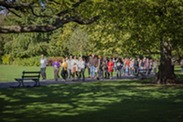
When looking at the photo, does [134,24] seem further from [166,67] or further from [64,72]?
[64,72]

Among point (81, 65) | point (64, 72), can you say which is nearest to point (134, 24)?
point (64, 72)

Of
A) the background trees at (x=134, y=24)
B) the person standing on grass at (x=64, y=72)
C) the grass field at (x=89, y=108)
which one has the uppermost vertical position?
the background trees at (x=134, y=24)

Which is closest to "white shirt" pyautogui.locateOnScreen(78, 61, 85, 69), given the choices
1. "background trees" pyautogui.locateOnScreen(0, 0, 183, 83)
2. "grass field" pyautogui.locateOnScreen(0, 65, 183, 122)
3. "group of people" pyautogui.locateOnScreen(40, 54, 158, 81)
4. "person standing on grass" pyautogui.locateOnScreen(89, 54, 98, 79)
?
"group of people" pyautogui.locateOnScreen(40, 54, 158, 81)

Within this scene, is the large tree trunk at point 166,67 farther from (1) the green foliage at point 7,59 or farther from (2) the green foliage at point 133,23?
(1) the green foliage at point 7,59

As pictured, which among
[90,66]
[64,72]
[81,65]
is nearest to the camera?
[64,72]

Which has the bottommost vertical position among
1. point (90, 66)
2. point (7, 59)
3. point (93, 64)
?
point (90, 66)

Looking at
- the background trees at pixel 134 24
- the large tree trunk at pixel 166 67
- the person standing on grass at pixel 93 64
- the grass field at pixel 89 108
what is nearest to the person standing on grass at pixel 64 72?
the person standing on grass at pixel 93 64

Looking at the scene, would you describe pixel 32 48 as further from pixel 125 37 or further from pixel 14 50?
pixel 125 37

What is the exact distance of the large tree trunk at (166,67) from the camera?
27.8 m

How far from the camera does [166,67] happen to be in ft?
91.5

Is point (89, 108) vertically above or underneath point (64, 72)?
underneath

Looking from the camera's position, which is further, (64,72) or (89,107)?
(64,72)

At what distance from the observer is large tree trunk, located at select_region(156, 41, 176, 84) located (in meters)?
27.8

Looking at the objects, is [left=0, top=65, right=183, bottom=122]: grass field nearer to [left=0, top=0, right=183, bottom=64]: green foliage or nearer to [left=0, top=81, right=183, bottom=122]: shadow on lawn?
[left=0, top=81, right=183, bottom=122]: shadow on lawn
